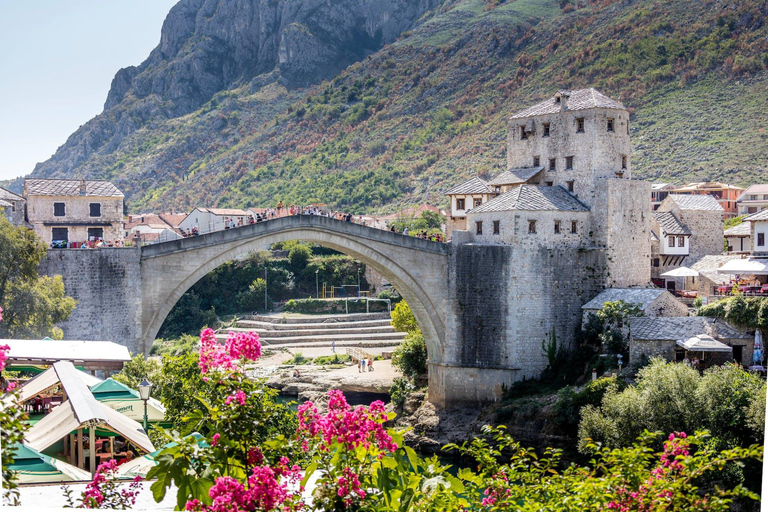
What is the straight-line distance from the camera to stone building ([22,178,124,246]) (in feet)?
82.5

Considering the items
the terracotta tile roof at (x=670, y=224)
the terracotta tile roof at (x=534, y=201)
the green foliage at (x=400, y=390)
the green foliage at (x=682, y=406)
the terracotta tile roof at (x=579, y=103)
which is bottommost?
the green foliage at (x=400, y=390)

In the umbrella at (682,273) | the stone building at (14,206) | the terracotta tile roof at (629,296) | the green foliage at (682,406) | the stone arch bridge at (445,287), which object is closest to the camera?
the green foliage at (682,406)

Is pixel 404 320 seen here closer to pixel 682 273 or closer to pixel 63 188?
pixel 682 273

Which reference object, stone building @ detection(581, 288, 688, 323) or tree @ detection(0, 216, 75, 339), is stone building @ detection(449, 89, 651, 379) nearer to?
stone building @ detection(581, 288, 688, 323)

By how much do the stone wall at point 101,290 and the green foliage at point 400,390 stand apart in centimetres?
1148

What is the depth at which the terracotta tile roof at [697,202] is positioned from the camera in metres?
34.7

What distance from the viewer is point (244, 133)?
73.8 m

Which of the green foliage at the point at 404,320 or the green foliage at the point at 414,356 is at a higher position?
the green foliage at the point at 404,320

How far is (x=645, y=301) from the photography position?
2727 centimetres

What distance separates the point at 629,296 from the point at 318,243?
965 cm

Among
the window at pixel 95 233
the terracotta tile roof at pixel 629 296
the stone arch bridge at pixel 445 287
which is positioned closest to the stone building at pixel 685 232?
the terracotta tile roof at pixel 629 296

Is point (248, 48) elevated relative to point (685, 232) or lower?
elevated

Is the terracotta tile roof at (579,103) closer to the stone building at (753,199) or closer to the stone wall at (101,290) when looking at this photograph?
the stone building at (753,199)

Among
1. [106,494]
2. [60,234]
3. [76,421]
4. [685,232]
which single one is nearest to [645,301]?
[685,232]
